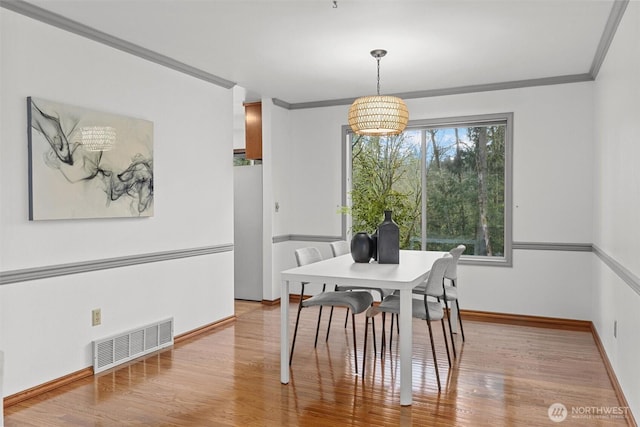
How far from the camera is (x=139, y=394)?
10.4ft

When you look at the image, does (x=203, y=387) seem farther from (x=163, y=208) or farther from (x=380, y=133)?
(x=380, y=133)

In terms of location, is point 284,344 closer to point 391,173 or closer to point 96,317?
point 96,317

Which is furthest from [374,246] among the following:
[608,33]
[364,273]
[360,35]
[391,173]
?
[608,33]

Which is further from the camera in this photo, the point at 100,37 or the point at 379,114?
the point at 379,114

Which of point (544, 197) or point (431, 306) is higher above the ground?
point (544, 197)

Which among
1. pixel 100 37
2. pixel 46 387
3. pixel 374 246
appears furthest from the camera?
pixel 374 246

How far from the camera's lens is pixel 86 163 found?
3.46 metres

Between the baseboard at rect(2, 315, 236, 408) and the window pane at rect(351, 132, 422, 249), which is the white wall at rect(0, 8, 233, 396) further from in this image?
the window pane at rect(351, 132, 422, 249)

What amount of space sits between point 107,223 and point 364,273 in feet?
6.44

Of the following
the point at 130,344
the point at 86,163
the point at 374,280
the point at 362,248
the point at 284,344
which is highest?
the point at 86,163

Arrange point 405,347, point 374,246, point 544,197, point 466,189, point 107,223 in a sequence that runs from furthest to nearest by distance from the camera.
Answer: point 466,189 < point 544,197 < point 374,246 < point 107,223 < point 405,347

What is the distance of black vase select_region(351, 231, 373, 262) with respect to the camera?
3842 millimetres

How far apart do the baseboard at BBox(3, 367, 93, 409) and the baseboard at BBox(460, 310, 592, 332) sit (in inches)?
144

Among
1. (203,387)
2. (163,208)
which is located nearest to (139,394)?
(203,387)
